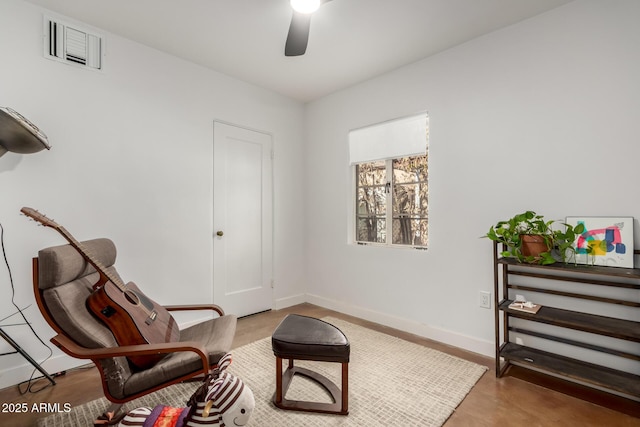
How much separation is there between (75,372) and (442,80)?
375 centimetres

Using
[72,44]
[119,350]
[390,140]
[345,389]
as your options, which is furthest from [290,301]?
[72,44]

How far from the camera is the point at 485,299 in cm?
251

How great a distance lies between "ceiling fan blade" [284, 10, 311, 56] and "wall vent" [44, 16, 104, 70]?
5.20 feet

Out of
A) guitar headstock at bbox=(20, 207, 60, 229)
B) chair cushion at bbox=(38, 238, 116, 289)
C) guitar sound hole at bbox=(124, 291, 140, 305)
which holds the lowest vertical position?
guitar sound hole at bbox=(124, 291, 140, 305)

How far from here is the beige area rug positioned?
1.72 metres

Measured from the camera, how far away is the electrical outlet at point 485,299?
98.0 inches

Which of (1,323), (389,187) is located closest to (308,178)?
(389,187)

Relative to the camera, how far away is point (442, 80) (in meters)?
2.75

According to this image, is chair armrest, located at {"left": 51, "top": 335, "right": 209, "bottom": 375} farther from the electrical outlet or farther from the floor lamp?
the electrical outlet

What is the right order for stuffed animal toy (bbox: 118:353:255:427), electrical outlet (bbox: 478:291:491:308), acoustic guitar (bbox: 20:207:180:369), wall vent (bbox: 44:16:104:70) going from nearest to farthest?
stuffed animal toy (bbox: 118:353:255:427), acoustic guitar (bbox: 20:207:180:369), wall vent (bbox: 44:16:104:70), electrical outlet (bbox: 478:291:491:308)

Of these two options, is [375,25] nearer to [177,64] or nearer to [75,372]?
[177,64]

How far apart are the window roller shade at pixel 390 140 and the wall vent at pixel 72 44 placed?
7.90 ft

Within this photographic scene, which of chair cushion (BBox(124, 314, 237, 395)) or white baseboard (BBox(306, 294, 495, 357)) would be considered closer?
chair cushion (BBox(124, 314, 237, 395))

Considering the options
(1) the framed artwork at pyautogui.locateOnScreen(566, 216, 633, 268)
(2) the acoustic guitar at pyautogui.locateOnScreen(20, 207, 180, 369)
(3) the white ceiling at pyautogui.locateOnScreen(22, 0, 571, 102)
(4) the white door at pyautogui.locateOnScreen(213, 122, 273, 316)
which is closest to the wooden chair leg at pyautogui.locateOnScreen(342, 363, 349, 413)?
(2) the acoustic guitar at pyautogui.locateOnScreen(20, 207, 180, 369)
